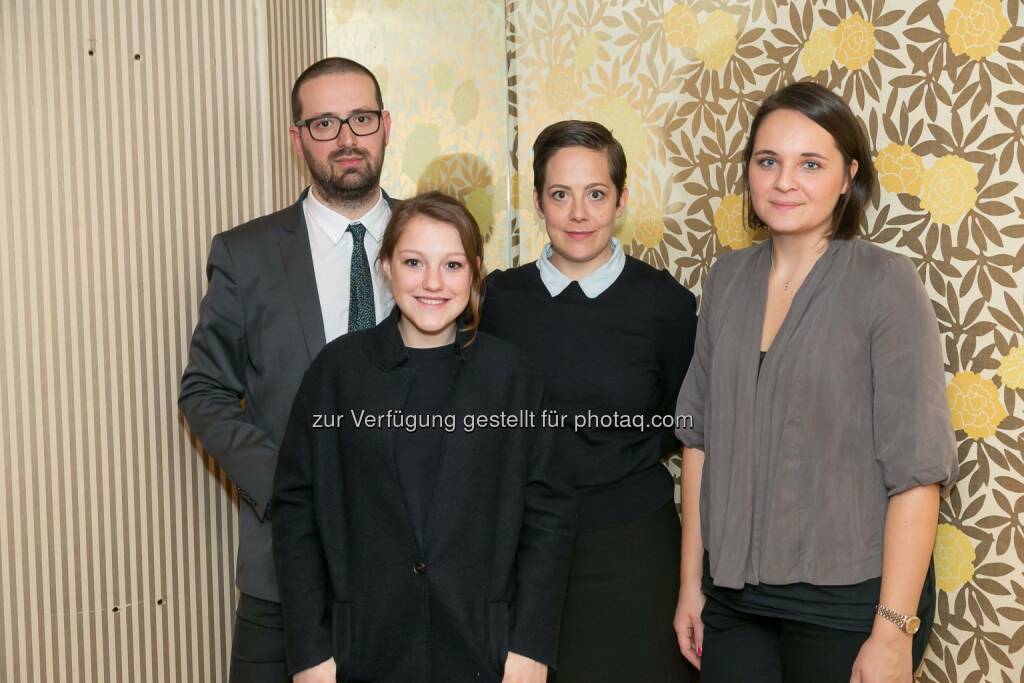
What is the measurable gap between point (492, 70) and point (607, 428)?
142 cm

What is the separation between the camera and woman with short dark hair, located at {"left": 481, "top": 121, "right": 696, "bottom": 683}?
2146 mm

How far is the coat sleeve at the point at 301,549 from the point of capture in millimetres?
1856

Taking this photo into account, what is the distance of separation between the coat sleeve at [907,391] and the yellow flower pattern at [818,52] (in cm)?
68

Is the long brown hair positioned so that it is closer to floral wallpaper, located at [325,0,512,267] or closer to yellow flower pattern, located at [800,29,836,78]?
yellow flower pattern, located at [800,29,836,78]

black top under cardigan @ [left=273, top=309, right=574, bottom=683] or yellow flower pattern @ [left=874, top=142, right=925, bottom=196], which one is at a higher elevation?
yellow flower pattern @ [left=874, top=142, right=925, bottom=196]

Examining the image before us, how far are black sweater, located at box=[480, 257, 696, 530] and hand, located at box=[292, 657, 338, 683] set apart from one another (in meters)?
0.63

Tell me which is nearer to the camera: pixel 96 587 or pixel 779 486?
pixel 779 486

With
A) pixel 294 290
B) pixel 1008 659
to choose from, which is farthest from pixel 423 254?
pixel 1008 659

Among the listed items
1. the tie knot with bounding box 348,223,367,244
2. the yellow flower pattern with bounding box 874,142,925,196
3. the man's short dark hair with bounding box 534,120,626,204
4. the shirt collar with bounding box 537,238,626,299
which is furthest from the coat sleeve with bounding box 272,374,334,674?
the yellow flower pattern with bounding box 874,142,925,196

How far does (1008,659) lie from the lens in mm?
1919

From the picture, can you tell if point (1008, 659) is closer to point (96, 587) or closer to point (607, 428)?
point (607, 428)

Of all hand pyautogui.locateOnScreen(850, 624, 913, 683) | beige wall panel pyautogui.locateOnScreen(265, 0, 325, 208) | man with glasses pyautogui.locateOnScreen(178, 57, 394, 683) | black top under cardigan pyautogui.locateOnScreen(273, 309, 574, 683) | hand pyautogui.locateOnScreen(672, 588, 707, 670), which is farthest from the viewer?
beige wall panel pyautogui.locateOnScreen(265, 0, 325, 208)

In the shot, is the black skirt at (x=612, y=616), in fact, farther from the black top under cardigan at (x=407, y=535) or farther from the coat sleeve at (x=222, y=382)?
the coat sleeve at (x=222, y=382)

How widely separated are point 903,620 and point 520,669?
2.35 feet
